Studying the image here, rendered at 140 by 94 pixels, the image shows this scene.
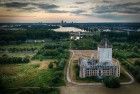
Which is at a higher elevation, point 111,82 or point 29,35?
point 29,35

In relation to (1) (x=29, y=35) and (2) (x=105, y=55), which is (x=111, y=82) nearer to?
(2) (x=105, y=55)

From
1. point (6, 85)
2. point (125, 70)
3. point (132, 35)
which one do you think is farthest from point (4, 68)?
point (132, 35)

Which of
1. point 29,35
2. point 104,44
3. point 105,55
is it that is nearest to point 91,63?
point 105,55

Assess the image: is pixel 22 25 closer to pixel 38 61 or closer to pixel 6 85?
pixel 38 61

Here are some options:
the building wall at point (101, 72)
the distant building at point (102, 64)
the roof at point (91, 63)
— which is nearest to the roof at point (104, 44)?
the distant building at point (102, 64)

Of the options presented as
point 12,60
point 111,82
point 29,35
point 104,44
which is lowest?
point 111,82

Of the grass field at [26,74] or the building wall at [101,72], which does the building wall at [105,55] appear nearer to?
the building wall at [101,72]

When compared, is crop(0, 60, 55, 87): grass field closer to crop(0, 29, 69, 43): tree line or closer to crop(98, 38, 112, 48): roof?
crop(0, 29, 69, 43): tree line

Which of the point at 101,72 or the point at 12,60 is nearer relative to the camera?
the point at 101,72

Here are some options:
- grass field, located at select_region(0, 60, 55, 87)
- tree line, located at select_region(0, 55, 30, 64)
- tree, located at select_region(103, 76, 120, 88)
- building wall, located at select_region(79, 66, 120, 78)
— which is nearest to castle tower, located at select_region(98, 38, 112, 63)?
building wall, located at select_region(79, 66, 120, 78)
